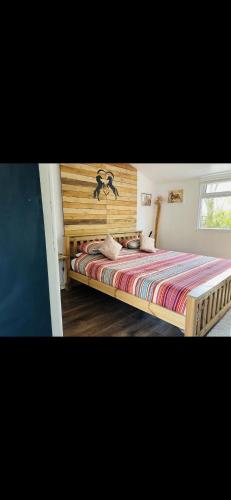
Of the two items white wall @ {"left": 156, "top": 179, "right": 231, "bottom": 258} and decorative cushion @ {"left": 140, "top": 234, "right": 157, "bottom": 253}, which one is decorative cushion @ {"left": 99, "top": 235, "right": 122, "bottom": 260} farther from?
white wall @ {"left": 156, "top": 179, "right": 231, "bottom": 258}

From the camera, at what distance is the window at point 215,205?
3.90 m

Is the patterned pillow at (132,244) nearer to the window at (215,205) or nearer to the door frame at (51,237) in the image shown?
the window at (215,205)

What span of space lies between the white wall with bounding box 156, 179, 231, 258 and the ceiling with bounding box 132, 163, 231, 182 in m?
0.19

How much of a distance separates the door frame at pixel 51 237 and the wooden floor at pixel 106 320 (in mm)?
661

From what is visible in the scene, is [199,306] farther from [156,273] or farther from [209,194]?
[209,194]

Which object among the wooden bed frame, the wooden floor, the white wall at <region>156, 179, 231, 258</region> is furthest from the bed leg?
the white wall at <region>156, 179, 231, 258</region>

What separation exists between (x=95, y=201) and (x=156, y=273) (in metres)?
1.95

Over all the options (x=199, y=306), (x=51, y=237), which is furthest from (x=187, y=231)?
(x=51, y=237)

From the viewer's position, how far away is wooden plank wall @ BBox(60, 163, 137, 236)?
341 cm

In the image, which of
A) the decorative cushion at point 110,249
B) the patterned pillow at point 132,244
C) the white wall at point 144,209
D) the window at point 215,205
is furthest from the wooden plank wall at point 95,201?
the window at point 215,205
